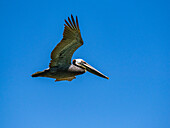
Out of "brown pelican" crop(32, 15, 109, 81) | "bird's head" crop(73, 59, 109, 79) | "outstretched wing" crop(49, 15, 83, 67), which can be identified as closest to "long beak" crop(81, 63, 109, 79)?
"bird's head" crop(73, 59, 109, 79)

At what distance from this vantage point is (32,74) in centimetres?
1221

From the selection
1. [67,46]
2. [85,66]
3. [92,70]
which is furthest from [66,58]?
[92,70]

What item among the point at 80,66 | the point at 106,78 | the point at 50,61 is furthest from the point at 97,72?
the point at 50,61

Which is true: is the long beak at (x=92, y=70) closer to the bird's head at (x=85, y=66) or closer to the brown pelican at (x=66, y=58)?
the bird's head at (x=85, y=66)

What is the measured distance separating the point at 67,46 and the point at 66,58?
568 millimetres

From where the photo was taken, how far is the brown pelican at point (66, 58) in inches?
456

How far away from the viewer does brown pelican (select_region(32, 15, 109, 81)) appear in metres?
11.6

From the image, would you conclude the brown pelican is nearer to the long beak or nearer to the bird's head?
the bird's head

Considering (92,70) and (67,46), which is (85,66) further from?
(67,46)

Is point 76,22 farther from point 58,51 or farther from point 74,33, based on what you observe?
point 58,51

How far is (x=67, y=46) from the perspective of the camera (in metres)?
11.9

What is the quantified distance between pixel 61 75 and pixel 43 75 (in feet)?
2.37

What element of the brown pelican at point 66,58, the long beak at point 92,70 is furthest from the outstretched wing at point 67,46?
the long beak at point 92,70

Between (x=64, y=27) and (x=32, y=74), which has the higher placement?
(x=64, y=27)
